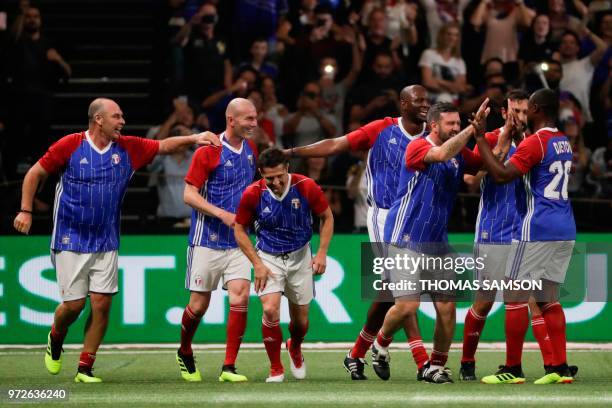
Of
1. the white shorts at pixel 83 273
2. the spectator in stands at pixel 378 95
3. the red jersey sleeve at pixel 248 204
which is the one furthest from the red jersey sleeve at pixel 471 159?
the spectator in stands at pixel 378 95

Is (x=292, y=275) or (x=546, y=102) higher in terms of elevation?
(x=546, y=102)

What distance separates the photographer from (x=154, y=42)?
18.3 m

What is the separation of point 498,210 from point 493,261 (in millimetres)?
427

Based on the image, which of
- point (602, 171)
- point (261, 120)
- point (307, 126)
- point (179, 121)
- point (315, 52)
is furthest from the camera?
point (315, 52)

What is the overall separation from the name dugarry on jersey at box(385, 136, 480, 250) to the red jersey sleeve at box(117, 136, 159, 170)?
87.8 inches

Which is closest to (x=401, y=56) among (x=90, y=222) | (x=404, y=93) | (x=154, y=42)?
(x=154, y=42)

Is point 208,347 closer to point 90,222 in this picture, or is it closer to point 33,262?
point 33,262

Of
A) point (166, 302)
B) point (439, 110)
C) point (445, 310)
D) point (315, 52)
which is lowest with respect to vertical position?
point (166, 302)

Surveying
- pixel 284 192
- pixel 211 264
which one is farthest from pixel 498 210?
pixel 211 264

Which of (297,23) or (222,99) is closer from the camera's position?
(222,99)

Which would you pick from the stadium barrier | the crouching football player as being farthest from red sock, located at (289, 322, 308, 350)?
the stadium barrier

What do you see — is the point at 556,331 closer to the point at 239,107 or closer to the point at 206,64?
the point at 239,107

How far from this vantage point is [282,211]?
10.4 meters

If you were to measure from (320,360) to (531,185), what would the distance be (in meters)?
3.38
